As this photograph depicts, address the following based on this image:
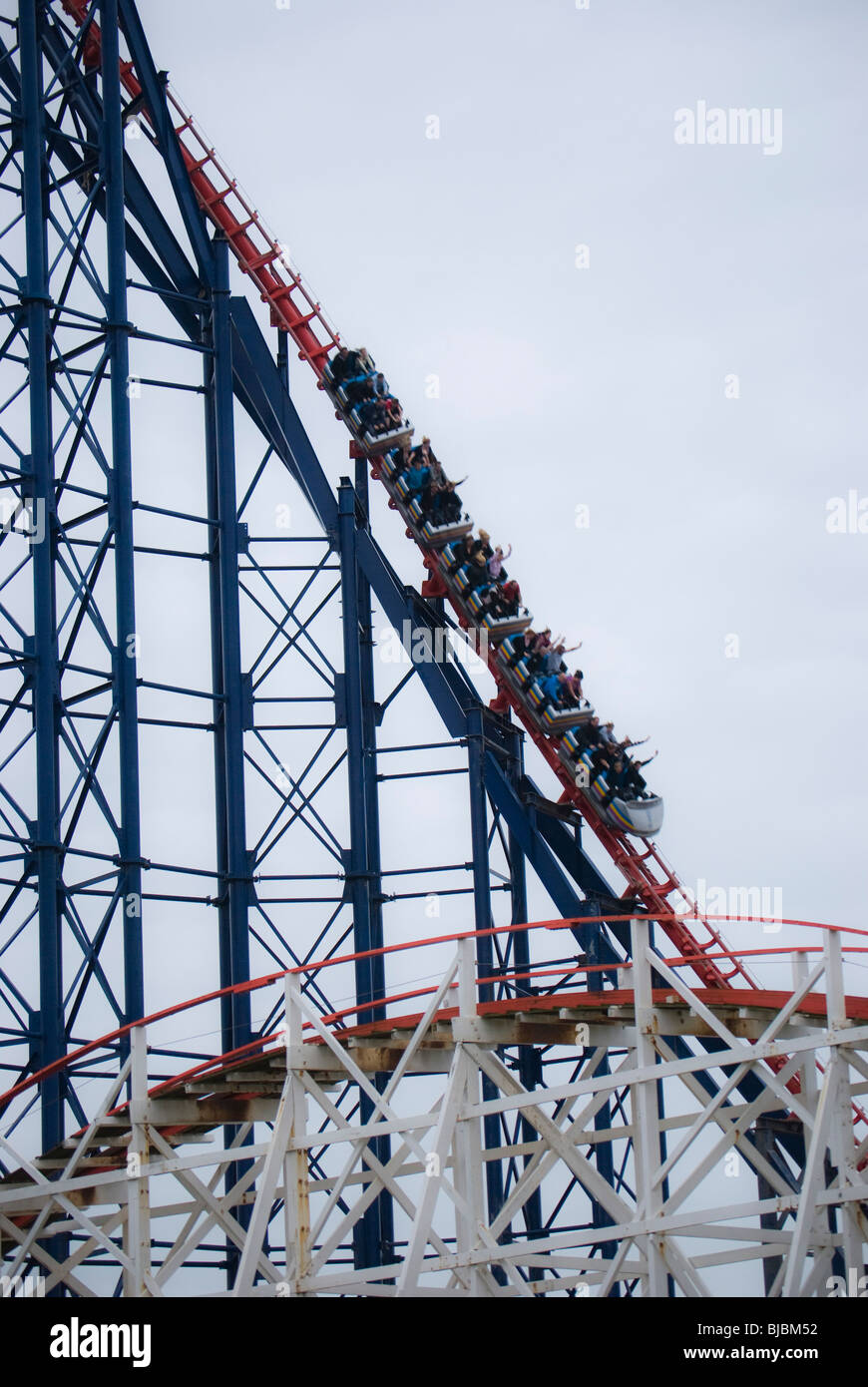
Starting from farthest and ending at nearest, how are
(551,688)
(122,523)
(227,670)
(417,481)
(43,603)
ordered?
1. (417,481)
2. (551,688)
3. (227,670)
4. (122,523)
5. (43,603)

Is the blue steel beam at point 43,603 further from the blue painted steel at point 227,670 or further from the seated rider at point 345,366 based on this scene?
the seated rider at point 345,366

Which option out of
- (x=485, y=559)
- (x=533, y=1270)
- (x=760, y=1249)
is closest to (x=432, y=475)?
(x=485, y=559)

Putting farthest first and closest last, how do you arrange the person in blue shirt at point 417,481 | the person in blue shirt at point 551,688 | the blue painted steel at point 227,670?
the person in blue shirt at point 417,481 < the person in blue shirt at point 551,688 < the blue painted steel at point 227,670

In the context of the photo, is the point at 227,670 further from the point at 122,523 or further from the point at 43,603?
the point at 43,603

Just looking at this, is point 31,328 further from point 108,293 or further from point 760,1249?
point 760,1249

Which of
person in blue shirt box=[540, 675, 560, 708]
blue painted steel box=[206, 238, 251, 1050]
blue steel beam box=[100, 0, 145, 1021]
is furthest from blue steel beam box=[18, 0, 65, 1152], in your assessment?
person in blue shirt box=[540, 675, 560, 708]

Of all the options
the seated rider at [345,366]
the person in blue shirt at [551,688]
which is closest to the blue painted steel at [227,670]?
the seated rider at [345,366]

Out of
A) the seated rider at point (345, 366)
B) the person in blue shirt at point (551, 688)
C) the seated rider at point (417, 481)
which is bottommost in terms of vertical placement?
the person in blue shirt at point (551, 688)

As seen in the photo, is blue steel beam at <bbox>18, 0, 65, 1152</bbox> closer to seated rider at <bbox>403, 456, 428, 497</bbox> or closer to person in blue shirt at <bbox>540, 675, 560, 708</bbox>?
seated rider at <bbox>403, 456, 428, 497</bbox>

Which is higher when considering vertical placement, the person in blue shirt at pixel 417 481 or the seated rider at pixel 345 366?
the seated rider at pixel 345 366

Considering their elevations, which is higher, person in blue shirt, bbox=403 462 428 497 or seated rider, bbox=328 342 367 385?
seated rider, bbox=328 342 367 385

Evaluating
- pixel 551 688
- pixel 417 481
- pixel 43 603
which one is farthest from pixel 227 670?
pixel 551 688

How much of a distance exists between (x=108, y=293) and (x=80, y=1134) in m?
8.18

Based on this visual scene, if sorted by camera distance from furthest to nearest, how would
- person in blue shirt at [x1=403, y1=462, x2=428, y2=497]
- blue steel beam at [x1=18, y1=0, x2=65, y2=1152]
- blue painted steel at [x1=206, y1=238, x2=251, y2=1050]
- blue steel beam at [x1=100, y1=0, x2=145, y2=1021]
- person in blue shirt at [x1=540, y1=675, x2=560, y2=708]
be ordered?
person in blue shirt at [x1=403, y1=462, x2=428, y2=497], person in blue shirt at [x1=540, y1=675, x2=560, y2=708], blue painted steel at [x1=206, y1=238, x2=251, y2=1050], blue steel beam at [x1=100, y1=0, x2=145, y2=1021], blue steel beam at [x1=18, y1=0, x2=65, y2=1152]
